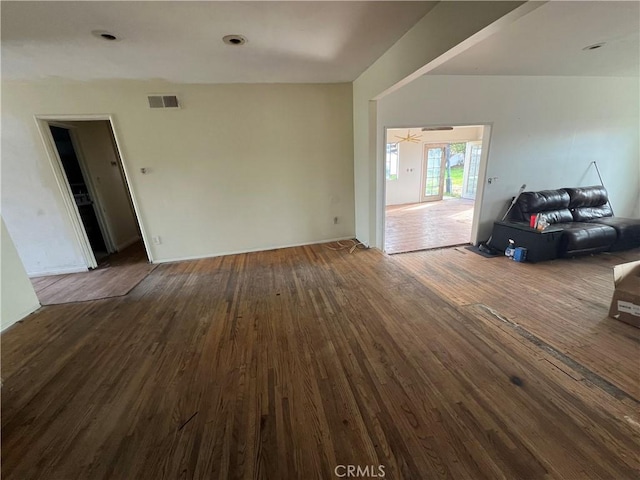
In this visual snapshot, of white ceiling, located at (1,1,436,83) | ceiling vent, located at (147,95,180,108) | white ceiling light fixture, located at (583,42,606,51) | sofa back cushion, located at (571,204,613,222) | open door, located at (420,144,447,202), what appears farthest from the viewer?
open door, located at (420,144,447,202)

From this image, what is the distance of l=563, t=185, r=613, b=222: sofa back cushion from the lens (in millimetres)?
4039

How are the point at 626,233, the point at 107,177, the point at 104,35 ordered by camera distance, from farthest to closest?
the point at 107,177 < the point at 626,233 < the point at 104,35

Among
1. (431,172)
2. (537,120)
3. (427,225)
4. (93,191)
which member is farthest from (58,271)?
(431,172)

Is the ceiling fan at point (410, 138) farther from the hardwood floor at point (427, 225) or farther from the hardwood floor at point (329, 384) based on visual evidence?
the hardwood floor at point (329, 384)

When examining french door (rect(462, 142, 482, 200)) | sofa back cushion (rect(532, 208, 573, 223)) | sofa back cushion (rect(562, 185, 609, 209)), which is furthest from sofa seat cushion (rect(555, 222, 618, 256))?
french door (rect(462, 142, 482, 200))

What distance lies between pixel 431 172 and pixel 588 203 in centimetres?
466

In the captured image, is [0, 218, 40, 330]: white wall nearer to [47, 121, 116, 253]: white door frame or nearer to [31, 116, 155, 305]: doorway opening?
[31, 116, 155, 305]: doorway opening

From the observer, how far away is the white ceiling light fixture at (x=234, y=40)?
7.32 ft

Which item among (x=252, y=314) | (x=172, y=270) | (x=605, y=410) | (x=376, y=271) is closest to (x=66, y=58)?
(x=172, y=270)

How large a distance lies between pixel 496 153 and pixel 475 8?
2967 mm

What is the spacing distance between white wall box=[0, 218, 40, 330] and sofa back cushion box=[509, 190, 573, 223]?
21.8 ft

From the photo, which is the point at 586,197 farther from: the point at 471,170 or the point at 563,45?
the point at 471,170

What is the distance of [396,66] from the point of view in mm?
2578

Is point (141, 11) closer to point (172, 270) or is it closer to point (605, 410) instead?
point (172, 270)
